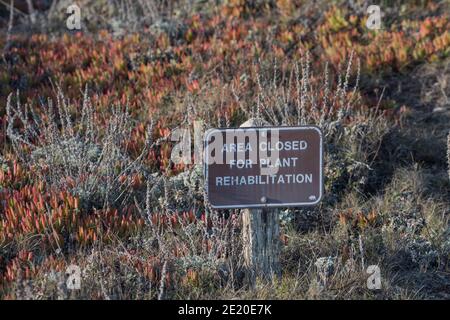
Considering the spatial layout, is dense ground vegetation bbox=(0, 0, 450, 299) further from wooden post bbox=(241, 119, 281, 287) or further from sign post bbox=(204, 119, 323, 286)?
sign post bbox=(204, 119, 323, 286)

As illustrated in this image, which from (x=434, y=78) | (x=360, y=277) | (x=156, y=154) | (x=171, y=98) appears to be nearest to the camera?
(x=360, y=277)

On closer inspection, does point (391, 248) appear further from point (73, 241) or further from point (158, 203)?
point (73, 241)

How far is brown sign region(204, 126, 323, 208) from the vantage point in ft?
14.8

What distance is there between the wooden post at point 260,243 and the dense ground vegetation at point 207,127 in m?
0.11

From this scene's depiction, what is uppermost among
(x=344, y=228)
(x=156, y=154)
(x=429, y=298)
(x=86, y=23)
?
(x=86, y=23)

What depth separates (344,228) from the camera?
5742 mm

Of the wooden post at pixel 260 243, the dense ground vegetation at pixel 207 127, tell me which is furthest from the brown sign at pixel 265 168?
the dense ground vegetation at pixel 207 127

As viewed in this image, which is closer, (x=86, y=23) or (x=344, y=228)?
(x=344, y=228)

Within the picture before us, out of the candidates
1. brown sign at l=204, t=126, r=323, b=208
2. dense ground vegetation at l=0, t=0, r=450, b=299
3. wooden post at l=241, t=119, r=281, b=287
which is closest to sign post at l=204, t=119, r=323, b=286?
brown sign at l=204, t=126, r=323, b=208

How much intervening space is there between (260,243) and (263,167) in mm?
507

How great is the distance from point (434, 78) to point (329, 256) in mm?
4007

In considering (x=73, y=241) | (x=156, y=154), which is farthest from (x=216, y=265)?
(x=156, y=154)

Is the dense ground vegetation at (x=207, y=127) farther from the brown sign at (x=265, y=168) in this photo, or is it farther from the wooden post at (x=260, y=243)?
the brown sign at (x=265, y=168)

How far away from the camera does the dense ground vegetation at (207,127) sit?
4953 mm
